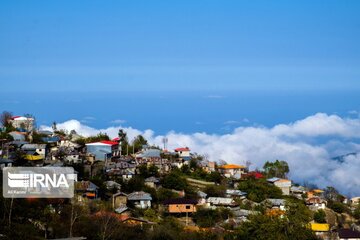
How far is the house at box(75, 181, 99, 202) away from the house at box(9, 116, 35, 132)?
17.9 meters

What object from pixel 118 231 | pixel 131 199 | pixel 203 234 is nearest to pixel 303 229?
pixel 203 234

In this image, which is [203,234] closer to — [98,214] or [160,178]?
[98,214]

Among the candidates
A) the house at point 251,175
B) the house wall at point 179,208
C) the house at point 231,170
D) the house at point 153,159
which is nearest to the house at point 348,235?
the house wall at point 179,208

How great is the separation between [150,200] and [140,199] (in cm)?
65

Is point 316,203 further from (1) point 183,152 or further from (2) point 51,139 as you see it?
(2) point 51,139

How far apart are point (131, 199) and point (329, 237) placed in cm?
1107

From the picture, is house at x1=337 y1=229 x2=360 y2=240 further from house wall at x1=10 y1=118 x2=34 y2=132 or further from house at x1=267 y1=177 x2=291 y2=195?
house wall at x1=10 y1=118 x2=34 y2=132

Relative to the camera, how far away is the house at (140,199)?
28.9m

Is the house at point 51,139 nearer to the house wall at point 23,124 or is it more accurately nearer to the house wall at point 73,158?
the house wall at point 23,124

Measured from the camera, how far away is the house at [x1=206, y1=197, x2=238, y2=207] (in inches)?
1236

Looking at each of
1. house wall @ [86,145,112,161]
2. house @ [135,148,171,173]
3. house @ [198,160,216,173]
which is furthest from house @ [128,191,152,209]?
house @ [198,160,216,173]

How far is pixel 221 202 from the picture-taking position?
104ft

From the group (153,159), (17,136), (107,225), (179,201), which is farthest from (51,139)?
(107,225)

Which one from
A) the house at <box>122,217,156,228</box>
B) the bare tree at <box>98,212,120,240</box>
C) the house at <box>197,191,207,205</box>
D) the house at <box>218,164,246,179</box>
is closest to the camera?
the bare tree at <box>98,212,120,240</box>
